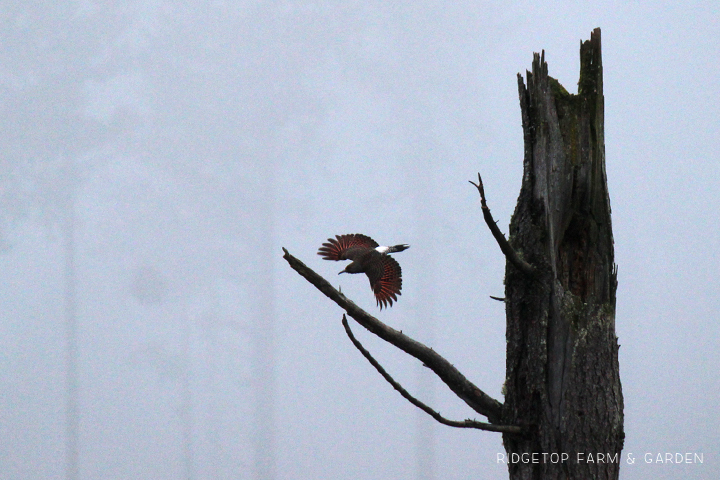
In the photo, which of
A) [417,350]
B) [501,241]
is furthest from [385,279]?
[501,241]

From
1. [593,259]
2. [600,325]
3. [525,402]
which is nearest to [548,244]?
[593,259]

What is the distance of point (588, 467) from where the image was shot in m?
2.85

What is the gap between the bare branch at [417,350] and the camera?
2727 millimetres

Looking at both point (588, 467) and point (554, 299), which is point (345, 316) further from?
point (588, 467)

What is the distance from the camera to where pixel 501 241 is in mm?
2611

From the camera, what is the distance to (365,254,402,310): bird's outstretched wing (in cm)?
384

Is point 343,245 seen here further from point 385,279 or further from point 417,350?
point 417,350

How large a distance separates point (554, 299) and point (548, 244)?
25 centimetres

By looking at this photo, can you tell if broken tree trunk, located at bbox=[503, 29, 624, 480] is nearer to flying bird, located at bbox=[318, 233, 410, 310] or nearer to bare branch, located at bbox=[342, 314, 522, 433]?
bare branch, located at bbox=[342, 314, 522, 433]

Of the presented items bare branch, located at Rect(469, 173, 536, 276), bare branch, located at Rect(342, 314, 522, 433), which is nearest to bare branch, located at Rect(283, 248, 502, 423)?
bare branch, located at Rect(342, 314, 522, 433)

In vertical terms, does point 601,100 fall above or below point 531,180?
above

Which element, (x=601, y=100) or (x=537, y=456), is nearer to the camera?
(x=537, y=456)

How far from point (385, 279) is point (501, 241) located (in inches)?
60.6

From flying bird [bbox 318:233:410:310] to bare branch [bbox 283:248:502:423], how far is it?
0.83m
